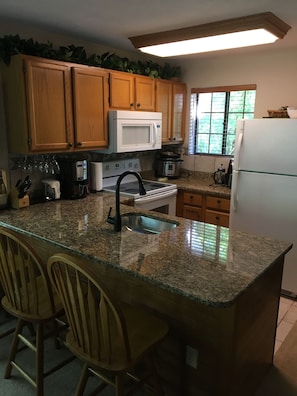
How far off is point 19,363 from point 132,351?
45.4 inches

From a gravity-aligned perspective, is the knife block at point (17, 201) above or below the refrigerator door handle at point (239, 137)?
below

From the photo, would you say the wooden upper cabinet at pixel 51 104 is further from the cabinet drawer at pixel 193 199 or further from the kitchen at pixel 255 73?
the cabinet drawer at pixel 193 199

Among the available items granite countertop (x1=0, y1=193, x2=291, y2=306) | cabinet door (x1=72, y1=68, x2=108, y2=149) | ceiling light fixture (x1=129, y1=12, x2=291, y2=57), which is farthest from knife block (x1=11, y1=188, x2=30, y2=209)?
ceiling light fixture (x1=129, y1=12, x2=291, y2=57)

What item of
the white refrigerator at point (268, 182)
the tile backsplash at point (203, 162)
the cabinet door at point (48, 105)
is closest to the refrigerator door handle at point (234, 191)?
the white refrigerator at point (268, 182)

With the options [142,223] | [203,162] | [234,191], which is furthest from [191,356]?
[203,162]

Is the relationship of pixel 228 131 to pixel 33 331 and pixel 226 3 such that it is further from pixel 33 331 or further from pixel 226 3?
pixel 33 331

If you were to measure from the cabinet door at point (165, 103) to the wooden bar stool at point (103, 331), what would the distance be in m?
2.74

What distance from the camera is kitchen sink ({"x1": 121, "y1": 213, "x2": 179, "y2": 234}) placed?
260 centimetres

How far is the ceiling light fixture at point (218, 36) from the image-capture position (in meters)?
2.34

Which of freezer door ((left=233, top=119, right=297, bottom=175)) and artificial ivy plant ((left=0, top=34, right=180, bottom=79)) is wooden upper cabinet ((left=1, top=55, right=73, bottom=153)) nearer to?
artificial ivy plant ((left=0, top=34, right=180, bottom=79))

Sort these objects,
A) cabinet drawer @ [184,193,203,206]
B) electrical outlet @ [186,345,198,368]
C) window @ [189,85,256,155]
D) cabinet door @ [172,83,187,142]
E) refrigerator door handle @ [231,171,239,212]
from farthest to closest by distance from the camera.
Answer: cabinet door @ [172,83,187,142], window @ [189,85,256,155], cabinet drawer @ [184,193,203,206], refrigerator door handle @ [231,171,239,212], electrical outlet @ [186,345,198,368]

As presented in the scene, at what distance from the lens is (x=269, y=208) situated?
3.14 metres

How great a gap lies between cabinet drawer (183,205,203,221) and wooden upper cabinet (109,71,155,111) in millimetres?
1226

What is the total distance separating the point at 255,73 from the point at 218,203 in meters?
1.55
